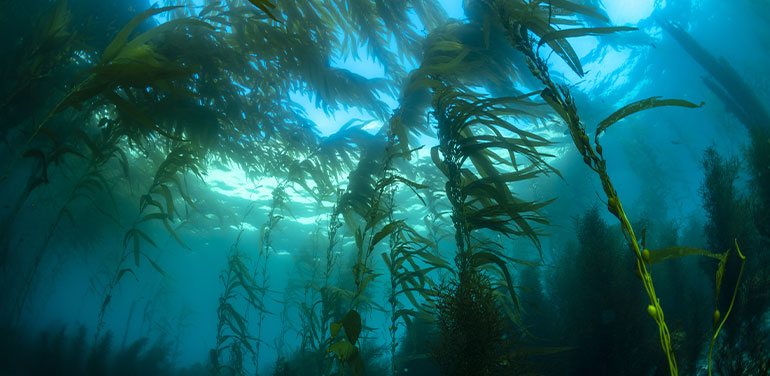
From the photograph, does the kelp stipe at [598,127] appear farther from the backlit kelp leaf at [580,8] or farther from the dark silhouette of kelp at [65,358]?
the dark silhouette of kelp at [65,358]

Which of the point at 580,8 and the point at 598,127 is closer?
the point at 598,127

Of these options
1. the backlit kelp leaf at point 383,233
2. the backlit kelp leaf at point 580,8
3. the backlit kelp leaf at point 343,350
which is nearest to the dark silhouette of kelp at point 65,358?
the backlit kelp leaf at point 343,350

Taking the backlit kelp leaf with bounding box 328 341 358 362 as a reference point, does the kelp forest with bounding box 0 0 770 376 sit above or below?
above

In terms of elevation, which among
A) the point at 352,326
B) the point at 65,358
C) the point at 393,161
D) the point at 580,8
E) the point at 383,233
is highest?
the point at 393,161

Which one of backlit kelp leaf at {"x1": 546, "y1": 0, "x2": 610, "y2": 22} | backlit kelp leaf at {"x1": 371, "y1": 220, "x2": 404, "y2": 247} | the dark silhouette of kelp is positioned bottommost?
the dark silhouette of kelp

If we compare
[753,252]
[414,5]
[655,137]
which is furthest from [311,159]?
[655,137]

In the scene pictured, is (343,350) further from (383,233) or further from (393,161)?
(393,161)

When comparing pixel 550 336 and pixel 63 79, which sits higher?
pixel 63 79

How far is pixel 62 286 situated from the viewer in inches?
1607

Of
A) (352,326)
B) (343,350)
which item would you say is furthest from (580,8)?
(343,350)

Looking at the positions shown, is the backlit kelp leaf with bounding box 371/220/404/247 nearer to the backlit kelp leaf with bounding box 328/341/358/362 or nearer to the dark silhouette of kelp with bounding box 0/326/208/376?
the backlit kelp leaf with bounding box 328/341/358/362

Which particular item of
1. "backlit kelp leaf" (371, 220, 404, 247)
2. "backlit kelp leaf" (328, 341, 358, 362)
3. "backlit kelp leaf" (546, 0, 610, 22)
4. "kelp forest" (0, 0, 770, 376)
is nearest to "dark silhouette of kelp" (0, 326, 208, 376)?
"kelp forest" (0, 0, 770, 376)

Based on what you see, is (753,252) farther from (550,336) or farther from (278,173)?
(278,173)

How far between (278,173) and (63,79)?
3807mm
